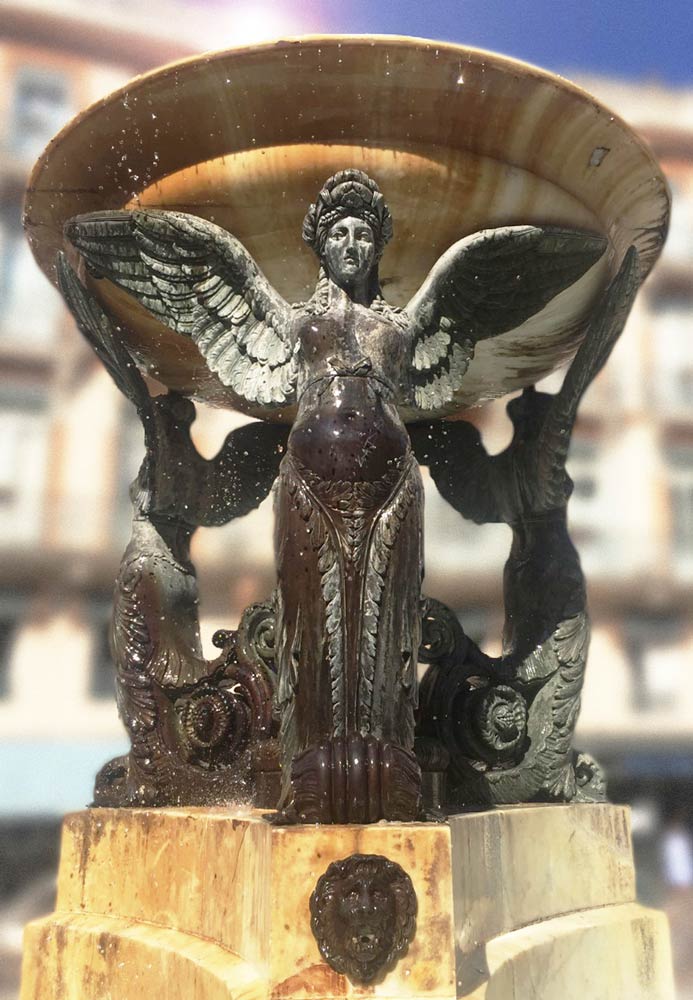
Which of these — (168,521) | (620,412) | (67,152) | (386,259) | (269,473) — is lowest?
(168,521)

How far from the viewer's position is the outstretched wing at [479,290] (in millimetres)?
2121

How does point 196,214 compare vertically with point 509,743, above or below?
above

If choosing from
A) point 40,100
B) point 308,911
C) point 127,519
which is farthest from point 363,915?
point 40,100

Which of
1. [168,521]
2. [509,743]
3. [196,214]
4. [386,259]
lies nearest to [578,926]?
[509,743]

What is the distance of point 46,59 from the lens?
11.0 meters

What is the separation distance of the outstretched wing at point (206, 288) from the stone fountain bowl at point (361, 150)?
0.61 feet

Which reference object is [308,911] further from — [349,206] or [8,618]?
[8,618]

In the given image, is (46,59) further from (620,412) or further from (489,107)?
(489,107)

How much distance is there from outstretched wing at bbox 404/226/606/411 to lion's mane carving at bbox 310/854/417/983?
1.11 metres

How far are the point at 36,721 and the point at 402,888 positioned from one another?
8842mm

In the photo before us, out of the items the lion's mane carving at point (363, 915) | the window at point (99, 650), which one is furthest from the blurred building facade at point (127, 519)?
the lion's mane carving at point (363, 915)

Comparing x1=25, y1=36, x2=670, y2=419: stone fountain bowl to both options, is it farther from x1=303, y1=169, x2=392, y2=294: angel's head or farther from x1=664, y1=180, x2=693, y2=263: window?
x1=664, y1=180, x2=693, y2=263: window

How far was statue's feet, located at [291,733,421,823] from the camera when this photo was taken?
1.54 m

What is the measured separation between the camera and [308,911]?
1408 millimetres
